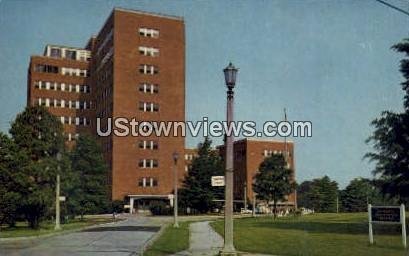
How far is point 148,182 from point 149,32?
21.8 m

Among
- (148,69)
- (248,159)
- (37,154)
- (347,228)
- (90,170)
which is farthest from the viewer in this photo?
(248,159)

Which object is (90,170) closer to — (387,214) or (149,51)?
(149,51)

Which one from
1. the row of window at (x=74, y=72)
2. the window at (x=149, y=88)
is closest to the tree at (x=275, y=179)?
the window at (x=149, y=88)

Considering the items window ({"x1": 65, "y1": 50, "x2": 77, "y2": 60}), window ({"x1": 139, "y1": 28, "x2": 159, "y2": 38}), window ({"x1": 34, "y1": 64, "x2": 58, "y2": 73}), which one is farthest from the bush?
window ({"x1": 65, "y1": 50, "x2": 77, "y2": 60})

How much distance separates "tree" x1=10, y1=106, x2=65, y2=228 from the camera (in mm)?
31312

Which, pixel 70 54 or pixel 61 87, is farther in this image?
pixel 70 54

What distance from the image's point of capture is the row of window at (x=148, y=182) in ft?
263

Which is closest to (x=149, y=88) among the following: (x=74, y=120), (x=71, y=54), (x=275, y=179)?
(x=74, y=120)

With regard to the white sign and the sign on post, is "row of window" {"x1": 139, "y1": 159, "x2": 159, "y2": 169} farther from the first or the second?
the white sign

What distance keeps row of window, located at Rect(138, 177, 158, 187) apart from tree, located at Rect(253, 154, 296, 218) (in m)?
28.7

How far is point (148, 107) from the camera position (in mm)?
81312

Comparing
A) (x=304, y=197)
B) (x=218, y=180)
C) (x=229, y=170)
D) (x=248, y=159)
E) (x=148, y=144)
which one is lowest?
(x=304, y=197)

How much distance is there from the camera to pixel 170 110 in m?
81.9

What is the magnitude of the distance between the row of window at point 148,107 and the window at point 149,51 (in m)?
7.26
